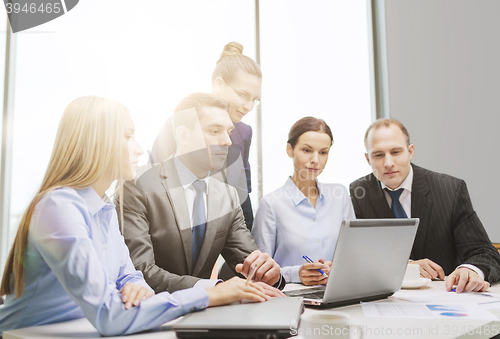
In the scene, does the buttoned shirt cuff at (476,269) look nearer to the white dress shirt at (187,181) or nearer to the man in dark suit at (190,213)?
the man in dark suit at (190,213)

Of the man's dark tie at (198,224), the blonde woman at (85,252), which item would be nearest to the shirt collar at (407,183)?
the man's dark tie at (198,224)

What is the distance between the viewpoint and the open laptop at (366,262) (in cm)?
100

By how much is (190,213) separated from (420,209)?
117 centimetres

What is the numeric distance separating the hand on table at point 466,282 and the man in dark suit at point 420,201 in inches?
17.9

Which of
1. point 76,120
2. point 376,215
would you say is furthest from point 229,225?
point 76,120

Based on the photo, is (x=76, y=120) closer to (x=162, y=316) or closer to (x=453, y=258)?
(x=162, y=316)

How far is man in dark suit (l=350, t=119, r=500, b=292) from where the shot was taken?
6.35ft

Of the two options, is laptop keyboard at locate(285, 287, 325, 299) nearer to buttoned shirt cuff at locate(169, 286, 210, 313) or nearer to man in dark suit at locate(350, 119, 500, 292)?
buttoned shirt cuff at locate(169, 286, 210, 313)

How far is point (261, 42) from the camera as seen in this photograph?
11.4 feet

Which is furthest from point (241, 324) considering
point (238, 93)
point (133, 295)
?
point (238, 93)

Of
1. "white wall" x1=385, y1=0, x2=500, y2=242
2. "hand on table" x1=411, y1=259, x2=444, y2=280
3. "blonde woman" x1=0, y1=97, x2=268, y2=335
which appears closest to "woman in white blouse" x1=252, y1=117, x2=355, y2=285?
"hand on table" x1=411, y1=259, x2=444, y2=280

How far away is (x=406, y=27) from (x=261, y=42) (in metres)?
1.39

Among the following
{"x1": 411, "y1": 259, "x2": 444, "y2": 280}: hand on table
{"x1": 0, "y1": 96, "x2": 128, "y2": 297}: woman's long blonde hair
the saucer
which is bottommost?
{"x1": 411, "y1": 259, "x2": 444, "y2": 280}: hand on table

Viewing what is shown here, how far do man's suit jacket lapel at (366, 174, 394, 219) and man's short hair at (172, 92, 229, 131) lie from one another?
0.92 m
